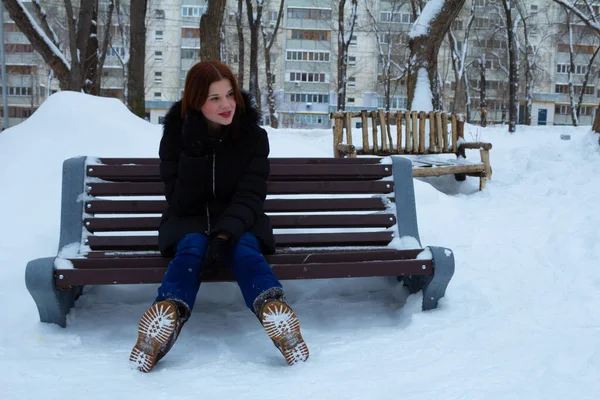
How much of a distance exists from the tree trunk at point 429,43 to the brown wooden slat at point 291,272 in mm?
8160

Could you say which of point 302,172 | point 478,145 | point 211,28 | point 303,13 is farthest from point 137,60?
point 303,13

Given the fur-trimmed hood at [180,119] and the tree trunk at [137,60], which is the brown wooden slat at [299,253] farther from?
the tree trunk at [137,60]

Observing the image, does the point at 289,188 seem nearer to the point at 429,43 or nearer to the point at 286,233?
the point at 286,233

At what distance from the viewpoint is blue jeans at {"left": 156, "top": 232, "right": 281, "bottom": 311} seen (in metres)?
2.86

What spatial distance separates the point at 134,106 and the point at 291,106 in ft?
137

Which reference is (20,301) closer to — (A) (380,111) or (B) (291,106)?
(A) (380,111)

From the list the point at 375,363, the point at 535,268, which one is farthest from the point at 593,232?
the point at 375,363

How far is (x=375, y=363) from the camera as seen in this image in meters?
2.81

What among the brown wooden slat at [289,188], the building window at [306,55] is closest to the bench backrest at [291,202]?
the brown wooden slat at [289,188]

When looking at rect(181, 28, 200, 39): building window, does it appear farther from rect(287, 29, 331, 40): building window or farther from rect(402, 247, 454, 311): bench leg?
rect(402, 247, 454, 311): bench leg

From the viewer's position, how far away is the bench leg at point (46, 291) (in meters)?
3.06

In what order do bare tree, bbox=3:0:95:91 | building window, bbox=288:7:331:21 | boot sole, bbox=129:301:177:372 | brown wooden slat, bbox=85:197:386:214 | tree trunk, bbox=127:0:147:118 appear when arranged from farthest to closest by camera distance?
building window, bbox=288:7:331:21 < tree trunk, bbox=127:0:147:118 < bare tree, bbox=3:0:95:91 < brown wooden slat, bbox=85:197:386:214 < boot sole, bbox=129:301:177:372

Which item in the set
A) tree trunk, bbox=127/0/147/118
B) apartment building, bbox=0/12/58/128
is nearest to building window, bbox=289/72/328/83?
apartment building, bbox=0/12/58/128

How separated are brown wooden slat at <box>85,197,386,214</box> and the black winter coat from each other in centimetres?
47
